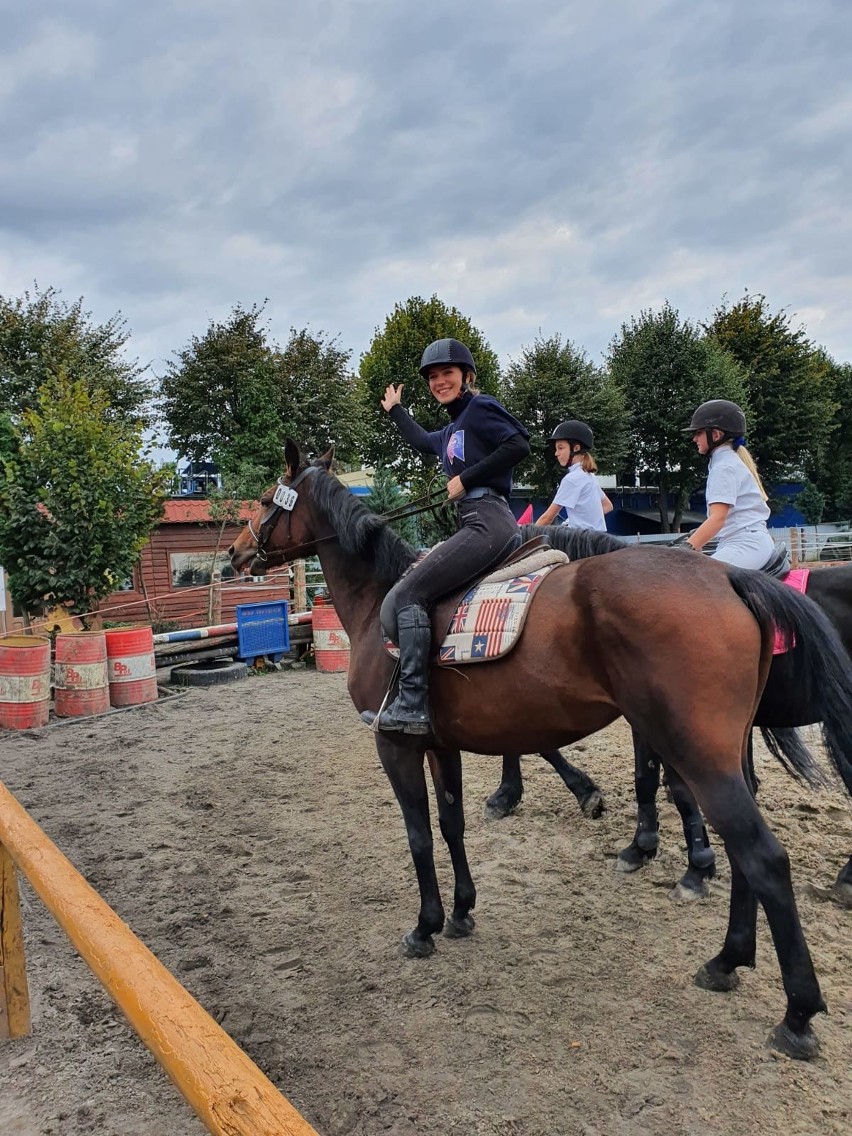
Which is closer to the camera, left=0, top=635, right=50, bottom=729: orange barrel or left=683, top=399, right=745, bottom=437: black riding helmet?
left=683, top=399, right=745, bottom=437: black riding helmet

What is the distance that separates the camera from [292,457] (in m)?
4.02

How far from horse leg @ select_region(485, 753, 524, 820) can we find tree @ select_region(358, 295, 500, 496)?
2346 cm

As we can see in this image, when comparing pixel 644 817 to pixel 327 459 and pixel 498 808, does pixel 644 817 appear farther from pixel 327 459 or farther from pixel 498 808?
pixel 327 459

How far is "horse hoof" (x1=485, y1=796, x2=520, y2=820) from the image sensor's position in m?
4.91

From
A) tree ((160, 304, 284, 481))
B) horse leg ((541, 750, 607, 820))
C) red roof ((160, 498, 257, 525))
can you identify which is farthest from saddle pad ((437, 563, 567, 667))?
tree ((160, 304, 284, 481))

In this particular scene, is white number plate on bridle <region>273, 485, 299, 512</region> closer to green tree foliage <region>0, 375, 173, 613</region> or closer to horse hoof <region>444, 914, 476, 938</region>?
horse hoof <region>444, 914, 476, 938</region>

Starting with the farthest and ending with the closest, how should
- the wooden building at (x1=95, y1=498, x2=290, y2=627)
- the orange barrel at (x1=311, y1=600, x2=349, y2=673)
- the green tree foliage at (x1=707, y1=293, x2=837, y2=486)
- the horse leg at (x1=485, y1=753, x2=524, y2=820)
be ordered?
1. the green tree foliage at (x1=707, y1=293, x2=837, y2=486)
2. the wooden building at (x1=95, y1=498, x2=290, y2=627)
3. the orange barrel at (x1=311, y1=600, x2=349, y2=673)
4. the horse leg at (x1=485, y1=753, x2=524, y2=820)

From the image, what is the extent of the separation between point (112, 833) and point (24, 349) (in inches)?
880

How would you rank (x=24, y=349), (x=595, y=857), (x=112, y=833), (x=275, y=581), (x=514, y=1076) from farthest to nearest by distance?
(x=24, y=349)
(x=275, y=581)
(x=112, y=833)
(x=595, y=857)
(x=514, y=1076)

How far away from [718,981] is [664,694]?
137cm

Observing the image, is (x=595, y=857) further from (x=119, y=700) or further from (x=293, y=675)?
(x=293, y=675)

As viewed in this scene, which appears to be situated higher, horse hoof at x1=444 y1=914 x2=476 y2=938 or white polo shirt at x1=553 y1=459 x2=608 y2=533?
white polo shirt at x1=553 y1=459 x2=608 y2=533

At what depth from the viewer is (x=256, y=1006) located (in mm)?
2924

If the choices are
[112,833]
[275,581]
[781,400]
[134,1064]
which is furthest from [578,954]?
[781,400]
